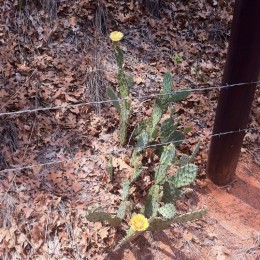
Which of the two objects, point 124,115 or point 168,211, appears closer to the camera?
point 168,211

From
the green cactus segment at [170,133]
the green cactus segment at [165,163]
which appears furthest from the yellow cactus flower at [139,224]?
the green cactus segment at [170,133]

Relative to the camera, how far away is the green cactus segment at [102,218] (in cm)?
265

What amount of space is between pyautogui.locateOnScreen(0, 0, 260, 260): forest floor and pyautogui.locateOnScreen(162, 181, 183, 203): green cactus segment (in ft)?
1.17

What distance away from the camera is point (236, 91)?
285 cm

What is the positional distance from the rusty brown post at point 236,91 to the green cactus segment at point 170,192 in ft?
1.92

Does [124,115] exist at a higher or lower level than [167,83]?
lower

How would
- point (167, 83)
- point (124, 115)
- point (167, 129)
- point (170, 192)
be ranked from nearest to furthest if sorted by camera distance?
point (170, 192), point (167, 83), point (167, 129), point (124, 115)

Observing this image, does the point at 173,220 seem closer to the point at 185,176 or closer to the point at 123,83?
the point at 185,176

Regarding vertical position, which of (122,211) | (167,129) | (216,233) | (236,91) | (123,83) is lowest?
(216,233)

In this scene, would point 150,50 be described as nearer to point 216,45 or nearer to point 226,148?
point 216,45

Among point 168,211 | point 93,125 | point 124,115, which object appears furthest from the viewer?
point 93,125

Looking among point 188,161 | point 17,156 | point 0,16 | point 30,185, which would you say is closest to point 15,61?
point 0,16

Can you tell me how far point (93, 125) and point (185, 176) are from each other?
4.28ft

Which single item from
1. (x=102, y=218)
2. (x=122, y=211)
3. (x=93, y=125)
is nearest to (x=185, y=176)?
(x=122, y=211)
